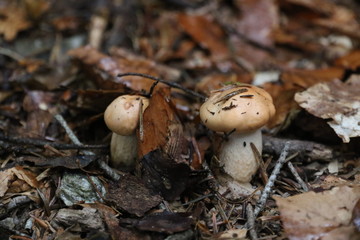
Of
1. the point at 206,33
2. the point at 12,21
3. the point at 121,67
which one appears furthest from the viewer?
the point at 206,33

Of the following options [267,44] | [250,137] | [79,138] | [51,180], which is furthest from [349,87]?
[51,180]

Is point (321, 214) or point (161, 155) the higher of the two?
point (161, 155)

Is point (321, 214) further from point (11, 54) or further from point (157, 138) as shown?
point (11, 54)

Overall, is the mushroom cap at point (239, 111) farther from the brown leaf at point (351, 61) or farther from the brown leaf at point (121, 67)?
the brown leaf at point (351, 61)

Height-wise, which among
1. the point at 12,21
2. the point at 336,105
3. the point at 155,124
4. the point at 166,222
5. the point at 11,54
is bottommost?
the point at 166,222

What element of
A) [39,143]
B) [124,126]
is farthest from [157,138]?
[39,143]

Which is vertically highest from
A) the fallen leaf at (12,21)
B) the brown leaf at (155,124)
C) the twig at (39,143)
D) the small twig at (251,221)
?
the fallen leaf at (12,21)

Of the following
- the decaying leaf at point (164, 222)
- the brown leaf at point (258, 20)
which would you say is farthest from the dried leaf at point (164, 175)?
the brown leaf at point (258, 20)

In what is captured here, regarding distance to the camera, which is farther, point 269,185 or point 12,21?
point 12,21
